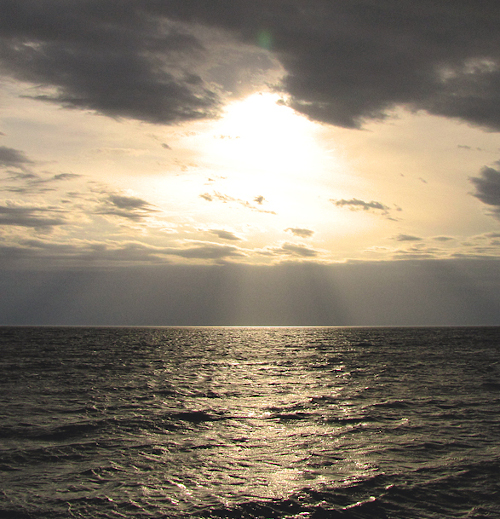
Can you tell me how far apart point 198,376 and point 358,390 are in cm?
1542

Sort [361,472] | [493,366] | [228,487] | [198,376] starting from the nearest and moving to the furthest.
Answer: [228,487] < [361,472] < [198,376] < [493,366]

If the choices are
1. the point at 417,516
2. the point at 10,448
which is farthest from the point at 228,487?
the point at 10,448

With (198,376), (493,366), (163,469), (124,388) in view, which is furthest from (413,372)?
(163,469)

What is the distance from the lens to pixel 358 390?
111ft

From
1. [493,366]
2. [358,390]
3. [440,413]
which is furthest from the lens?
[493,366]

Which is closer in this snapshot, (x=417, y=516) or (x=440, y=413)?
(x=417, y=516)

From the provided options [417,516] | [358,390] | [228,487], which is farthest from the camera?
[358,390]

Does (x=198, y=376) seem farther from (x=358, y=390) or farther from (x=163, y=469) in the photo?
(x=163, y=469)

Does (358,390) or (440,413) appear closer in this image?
(440,413)

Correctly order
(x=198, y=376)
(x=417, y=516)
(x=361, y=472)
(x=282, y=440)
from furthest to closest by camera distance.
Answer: (x=198, y=376)
(x=282, y=440)
(x=361, y=472)
(x=417, y=516)

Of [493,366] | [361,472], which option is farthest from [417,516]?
[493,366]

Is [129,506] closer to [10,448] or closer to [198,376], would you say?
[10,448]

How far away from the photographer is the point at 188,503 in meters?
12.8

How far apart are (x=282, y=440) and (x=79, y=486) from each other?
855 centimetres
